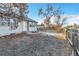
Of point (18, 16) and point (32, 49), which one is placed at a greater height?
point (18, 16)

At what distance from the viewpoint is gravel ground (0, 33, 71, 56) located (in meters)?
3.24

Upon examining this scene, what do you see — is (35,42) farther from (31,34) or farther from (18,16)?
(18,16)

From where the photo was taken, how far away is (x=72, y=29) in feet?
10.6

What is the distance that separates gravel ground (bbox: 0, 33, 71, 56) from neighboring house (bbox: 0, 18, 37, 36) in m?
0.07

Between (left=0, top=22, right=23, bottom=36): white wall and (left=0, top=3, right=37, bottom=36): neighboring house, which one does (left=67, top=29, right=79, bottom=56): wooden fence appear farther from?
(left=0, top=22, right=23, bottom=36): white wall

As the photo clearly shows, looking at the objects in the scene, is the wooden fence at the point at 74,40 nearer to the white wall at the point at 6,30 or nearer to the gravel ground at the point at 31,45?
the gravel ground at the point at 31,45

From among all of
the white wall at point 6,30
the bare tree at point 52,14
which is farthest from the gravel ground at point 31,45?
the bare tree at point 52,14

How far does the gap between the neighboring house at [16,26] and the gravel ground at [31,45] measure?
7 centimetres

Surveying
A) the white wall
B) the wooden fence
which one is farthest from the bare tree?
the white wall

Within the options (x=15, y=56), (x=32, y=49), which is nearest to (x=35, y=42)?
(x=32, y=49)

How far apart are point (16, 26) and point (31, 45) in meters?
0.29

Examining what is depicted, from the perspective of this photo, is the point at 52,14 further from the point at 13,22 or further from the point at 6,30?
the point at 6,30

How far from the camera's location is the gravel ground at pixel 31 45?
3.24 metres

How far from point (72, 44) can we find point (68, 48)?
0.07 meters
